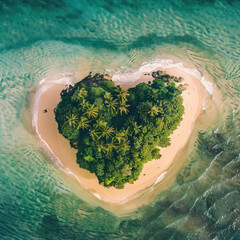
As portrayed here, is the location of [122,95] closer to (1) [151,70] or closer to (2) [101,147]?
(2) [101,147]

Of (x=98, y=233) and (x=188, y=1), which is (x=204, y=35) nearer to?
(x=188, y=1)

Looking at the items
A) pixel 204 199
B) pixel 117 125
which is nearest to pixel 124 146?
pixel 117 125

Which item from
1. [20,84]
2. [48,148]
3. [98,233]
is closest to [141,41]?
[20,84]

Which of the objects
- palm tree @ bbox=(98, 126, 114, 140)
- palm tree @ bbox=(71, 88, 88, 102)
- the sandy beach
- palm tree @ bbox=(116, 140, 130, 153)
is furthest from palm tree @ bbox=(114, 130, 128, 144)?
the sandy beach

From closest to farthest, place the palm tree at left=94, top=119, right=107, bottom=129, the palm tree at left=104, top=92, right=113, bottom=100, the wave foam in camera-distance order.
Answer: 1. the palm tree at left=94, top=119, right=107, bottom=129
2. the palm tree at left=104, top=92, right=113, bottom=100
3. the wave foam

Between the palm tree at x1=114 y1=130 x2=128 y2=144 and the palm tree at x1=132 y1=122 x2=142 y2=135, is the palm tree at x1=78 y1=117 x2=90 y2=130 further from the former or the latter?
the palm tree at x1=132 y1=122 x2=142 y2=135

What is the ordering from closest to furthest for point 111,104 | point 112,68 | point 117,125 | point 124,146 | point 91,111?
point 124,146, point 91,111, point 111,104, point 117,125, point 112,68

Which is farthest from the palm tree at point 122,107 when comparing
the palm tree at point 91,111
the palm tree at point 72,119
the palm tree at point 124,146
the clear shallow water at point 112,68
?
the clear shallow water at point 112,68
